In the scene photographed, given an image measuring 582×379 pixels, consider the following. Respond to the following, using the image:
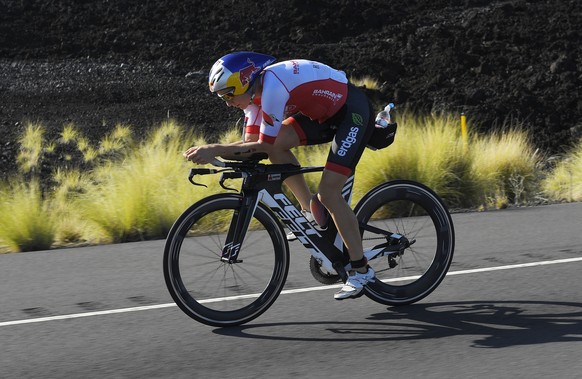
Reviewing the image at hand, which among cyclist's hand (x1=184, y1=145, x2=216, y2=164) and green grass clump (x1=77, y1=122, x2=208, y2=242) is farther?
green grass clump (x1=77, y1=122, x2=208, y2=242)

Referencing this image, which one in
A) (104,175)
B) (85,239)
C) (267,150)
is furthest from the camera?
(104,175)

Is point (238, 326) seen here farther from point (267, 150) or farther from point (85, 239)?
point (85, 239)

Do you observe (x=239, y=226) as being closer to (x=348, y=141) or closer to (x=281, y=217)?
(x=281, y=217)

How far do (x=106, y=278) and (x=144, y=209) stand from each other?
2723 mm

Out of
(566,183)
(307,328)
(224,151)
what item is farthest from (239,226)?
(566,183)

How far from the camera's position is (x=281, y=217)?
6699 millimetres

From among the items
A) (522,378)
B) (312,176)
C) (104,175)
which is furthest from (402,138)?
(522,378)

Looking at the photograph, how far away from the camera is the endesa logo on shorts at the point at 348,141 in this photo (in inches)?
259

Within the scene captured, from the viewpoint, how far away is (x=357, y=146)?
21.7 feet

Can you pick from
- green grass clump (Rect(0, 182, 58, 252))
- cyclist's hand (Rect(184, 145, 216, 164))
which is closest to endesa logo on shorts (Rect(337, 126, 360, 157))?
cyclist's hand (Rect(184, 145, 216, 164))

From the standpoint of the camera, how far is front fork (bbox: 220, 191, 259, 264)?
6.54 m

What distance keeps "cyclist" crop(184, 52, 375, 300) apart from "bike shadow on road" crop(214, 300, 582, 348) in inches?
12.4

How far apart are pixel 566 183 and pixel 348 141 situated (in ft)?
24.2

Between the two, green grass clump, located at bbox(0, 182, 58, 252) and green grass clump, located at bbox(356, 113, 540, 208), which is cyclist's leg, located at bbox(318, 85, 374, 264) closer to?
green grass clump, located at bbox(0, 182, 58, 252)
